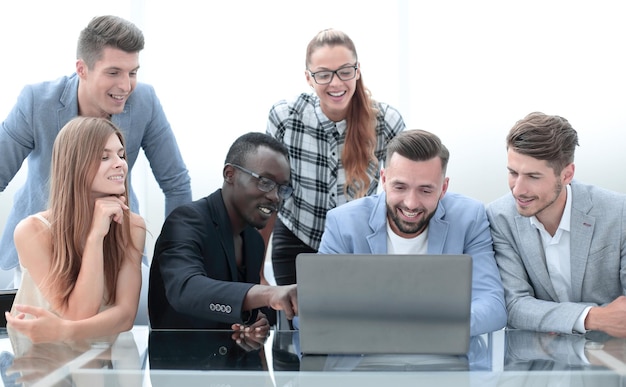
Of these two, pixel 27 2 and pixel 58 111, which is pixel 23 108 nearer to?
pixel 58 111

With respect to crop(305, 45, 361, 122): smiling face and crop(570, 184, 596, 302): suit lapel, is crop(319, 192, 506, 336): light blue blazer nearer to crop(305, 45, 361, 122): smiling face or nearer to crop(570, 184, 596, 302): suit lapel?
crop(570, 184, 596, 302): suit lapel

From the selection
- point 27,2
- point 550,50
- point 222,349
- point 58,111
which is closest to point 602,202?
point 222,349

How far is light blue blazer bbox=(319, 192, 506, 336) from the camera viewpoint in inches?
99.3

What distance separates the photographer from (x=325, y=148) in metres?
3.17

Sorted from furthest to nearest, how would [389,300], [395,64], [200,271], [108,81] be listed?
1. [395,64]
2. [108,81]
3. [200,271]
4. [389,300]

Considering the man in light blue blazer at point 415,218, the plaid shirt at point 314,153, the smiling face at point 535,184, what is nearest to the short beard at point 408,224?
the man in light blue blazer at point 415,218

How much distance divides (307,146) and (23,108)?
109 centimetres

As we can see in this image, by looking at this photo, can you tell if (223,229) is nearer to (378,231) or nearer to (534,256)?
(378,231)

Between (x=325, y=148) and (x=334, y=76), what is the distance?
0.30 metres

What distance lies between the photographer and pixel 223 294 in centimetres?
231

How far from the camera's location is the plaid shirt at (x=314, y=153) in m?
3.17

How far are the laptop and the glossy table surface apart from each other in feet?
0.12

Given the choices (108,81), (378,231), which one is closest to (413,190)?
(378,231)

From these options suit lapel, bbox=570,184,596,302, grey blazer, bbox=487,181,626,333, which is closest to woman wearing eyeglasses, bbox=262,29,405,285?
grey blazer, bbox=487,181,626,333
